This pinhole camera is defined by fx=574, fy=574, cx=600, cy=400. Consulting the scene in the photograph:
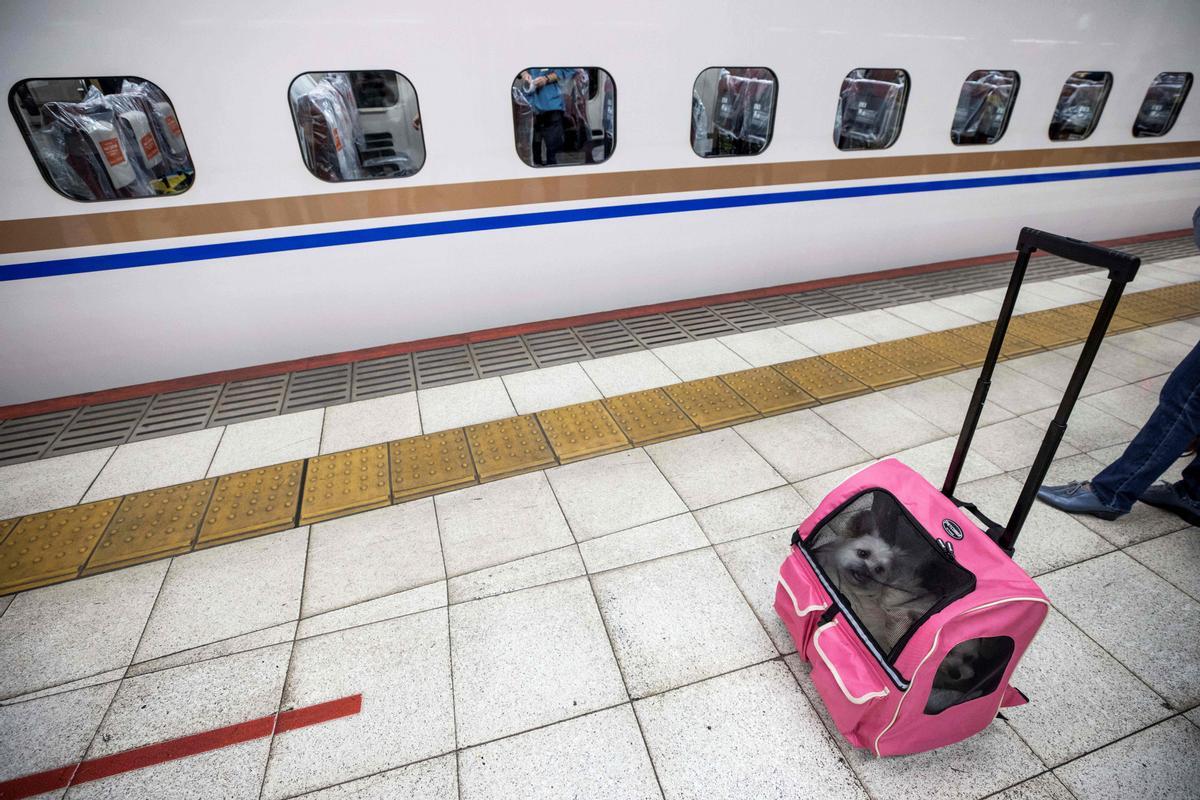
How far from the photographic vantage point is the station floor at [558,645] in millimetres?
2117

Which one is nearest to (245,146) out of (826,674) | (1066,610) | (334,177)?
(334,177)

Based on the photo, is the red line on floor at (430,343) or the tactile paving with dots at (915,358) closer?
the red line on floor at (430,343)

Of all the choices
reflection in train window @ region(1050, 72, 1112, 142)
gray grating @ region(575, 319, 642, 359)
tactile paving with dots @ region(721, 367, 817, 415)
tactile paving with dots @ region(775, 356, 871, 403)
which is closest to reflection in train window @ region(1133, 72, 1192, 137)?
reflection in train window @ region(1050, 72, 1112, 142)

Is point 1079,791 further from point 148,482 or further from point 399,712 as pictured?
point 148,482

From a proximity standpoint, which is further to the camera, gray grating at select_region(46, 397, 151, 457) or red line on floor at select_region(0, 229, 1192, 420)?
red line on floor at select_region(0, 229, 1192, 420)

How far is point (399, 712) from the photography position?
2318mm

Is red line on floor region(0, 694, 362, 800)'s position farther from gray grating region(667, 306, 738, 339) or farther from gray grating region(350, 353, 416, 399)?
gray grating region(667, 306, 738, 339)

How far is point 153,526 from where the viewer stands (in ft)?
10.9

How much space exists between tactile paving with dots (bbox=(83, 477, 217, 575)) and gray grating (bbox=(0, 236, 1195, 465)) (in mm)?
825

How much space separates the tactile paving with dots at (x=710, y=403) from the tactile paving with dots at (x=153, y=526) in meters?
3.22

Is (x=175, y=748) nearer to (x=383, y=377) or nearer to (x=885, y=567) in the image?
(x=885, y=567)

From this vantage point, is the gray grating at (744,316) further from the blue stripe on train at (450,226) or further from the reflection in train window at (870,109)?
the reflection in train window at (870,109)

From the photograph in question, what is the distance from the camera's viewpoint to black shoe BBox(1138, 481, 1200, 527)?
3.16 metres

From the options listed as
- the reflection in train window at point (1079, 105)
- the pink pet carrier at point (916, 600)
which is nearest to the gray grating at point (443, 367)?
the pink pet carrier at point (916, 600)
